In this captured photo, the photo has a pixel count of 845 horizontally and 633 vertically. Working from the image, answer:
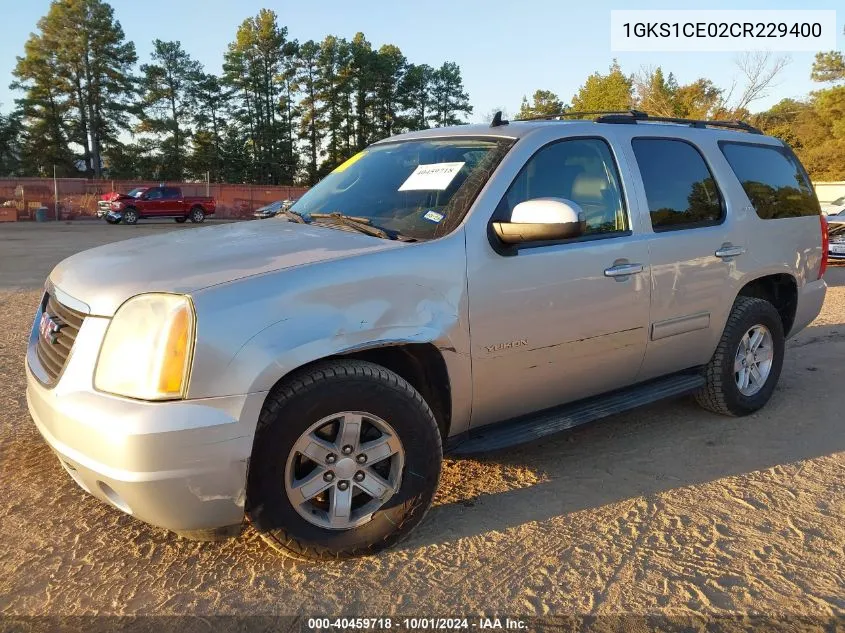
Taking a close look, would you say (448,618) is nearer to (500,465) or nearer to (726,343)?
(500,465)

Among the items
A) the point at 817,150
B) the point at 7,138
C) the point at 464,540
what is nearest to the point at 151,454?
the point at 464,540

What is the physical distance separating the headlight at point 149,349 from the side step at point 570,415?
1.31 meters

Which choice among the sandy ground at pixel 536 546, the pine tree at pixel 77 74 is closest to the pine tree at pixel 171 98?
the pine tree at pixel 77 74

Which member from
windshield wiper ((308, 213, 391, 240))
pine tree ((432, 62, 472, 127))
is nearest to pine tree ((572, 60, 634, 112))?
pine tree ((432, 62, 472, 127))

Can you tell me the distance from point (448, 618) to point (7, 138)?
6140 centimetres

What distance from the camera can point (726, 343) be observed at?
4211 millimetres

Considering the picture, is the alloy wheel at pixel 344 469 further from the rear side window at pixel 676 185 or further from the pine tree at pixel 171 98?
the pine tree at pixel 171 98

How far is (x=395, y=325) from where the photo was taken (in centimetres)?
270

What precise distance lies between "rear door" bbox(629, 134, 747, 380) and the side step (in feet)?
0.28

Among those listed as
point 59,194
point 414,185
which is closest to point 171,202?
point 59,194

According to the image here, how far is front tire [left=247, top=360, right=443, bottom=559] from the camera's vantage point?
8.06 feet

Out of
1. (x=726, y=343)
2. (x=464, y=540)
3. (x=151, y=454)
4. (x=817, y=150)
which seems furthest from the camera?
(x=817, y=150)

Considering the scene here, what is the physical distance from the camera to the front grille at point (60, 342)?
2559 mm

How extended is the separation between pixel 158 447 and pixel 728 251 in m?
3.43
